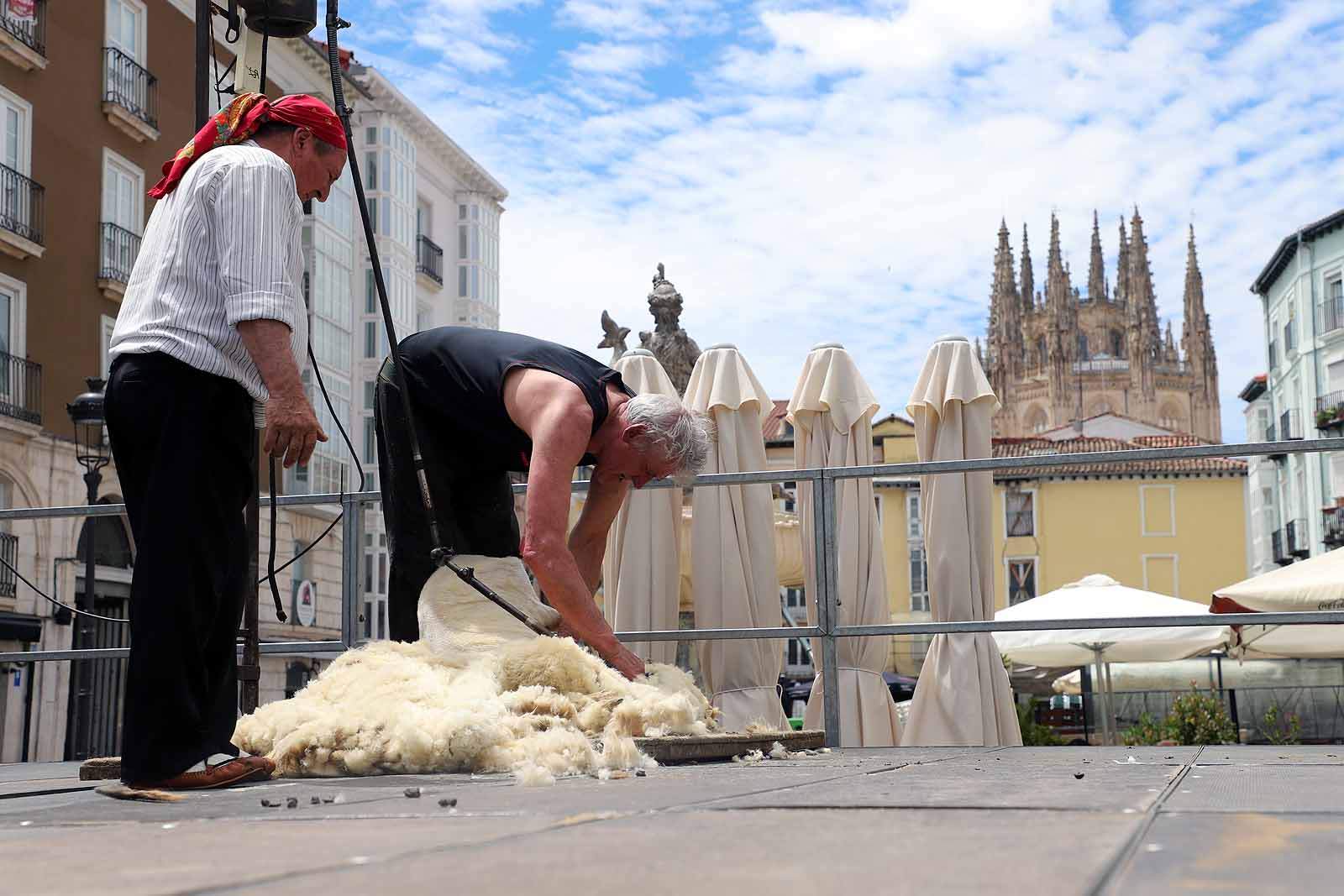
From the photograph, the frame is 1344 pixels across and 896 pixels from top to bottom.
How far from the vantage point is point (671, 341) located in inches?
421

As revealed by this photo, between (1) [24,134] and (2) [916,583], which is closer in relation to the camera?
(1) [24,134]

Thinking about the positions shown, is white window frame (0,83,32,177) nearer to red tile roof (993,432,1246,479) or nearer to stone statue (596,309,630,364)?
stone statue (596,309,630,364)

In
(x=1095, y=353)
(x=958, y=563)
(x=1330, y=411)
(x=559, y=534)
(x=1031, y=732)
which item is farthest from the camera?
(x=1095, y=353)


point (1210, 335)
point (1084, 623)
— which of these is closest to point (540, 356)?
point (1084, 623)

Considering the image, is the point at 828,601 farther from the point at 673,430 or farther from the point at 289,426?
the point at 289,426

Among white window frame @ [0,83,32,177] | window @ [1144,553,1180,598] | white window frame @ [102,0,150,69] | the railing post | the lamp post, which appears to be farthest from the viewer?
window @ [1144,553,1180,598]

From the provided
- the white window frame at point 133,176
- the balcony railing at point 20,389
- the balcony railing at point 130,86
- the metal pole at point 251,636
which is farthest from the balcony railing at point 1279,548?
the metal pole at point 251,636

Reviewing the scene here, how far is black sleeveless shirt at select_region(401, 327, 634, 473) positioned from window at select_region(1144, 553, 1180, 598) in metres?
56.2

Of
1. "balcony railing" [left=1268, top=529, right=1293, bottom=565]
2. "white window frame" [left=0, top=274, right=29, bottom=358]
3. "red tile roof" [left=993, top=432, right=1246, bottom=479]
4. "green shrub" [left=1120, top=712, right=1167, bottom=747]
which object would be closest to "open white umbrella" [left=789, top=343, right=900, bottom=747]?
"green shrub" [left=1120, top=712, right=1167, bottom=747]

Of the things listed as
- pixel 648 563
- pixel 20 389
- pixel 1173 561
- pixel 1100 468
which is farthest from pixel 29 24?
pixel 1173 561

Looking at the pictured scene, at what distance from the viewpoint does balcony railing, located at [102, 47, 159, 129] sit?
25.7 metres

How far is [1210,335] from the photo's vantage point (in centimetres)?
12506

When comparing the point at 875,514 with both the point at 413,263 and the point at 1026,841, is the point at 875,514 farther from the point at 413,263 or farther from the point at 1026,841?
the point at 413,263

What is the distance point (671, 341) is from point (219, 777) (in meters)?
7.73
